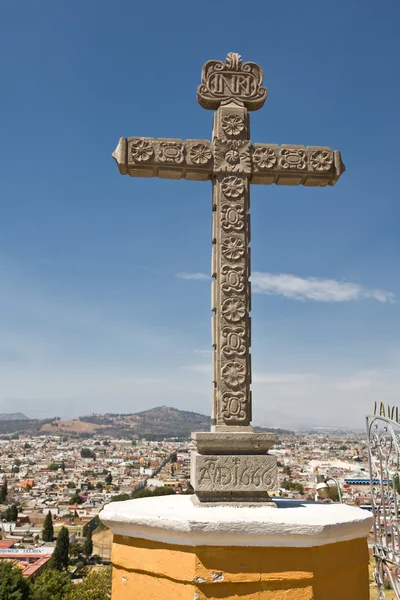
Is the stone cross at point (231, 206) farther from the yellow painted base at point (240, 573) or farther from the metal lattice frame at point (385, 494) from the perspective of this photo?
the metal lattice frame at point (385, 494)

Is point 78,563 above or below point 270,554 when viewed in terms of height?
below

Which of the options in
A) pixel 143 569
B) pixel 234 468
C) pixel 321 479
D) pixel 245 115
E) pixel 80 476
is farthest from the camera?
pixel 80 476

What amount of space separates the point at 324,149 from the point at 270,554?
9.94 feet

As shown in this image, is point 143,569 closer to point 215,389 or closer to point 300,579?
point 300,579

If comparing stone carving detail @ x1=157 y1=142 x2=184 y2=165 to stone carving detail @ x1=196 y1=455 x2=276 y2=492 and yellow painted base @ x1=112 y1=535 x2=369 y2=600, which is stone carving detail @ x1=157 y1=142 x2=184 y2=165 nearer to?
stone carving detail @ x1=196 y1=455 x2=276 y2=492

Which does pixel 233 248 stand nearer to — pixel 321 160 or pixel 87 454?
pixel 321 160

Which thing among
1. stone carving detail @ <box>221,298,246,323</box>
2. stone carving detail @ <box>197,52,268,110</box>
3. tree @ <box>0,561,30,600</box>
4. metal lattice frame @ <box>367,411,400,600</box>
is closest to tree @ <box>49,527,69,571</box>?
tree @ <box>0,561,30,600</box>

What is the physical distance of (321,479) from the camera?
516 centimetres

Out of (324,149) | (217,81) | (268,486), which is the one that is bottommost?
(268,486)

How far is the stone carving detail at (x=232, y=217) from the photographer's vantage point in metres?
3.99

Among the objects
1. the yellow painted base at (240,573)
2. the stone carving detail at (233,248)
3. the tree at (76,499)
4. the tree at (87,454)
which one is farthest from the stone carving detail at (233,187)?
the tree at (87,454)

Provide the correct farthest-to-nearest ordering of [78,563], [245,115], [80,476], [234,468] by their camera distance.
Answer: [80,476]
[78,563]
[245,115]
[234,468]

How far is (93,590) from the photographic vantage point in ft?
103

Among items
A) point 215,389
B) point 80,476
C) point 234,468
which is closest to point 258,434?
point 234,468
